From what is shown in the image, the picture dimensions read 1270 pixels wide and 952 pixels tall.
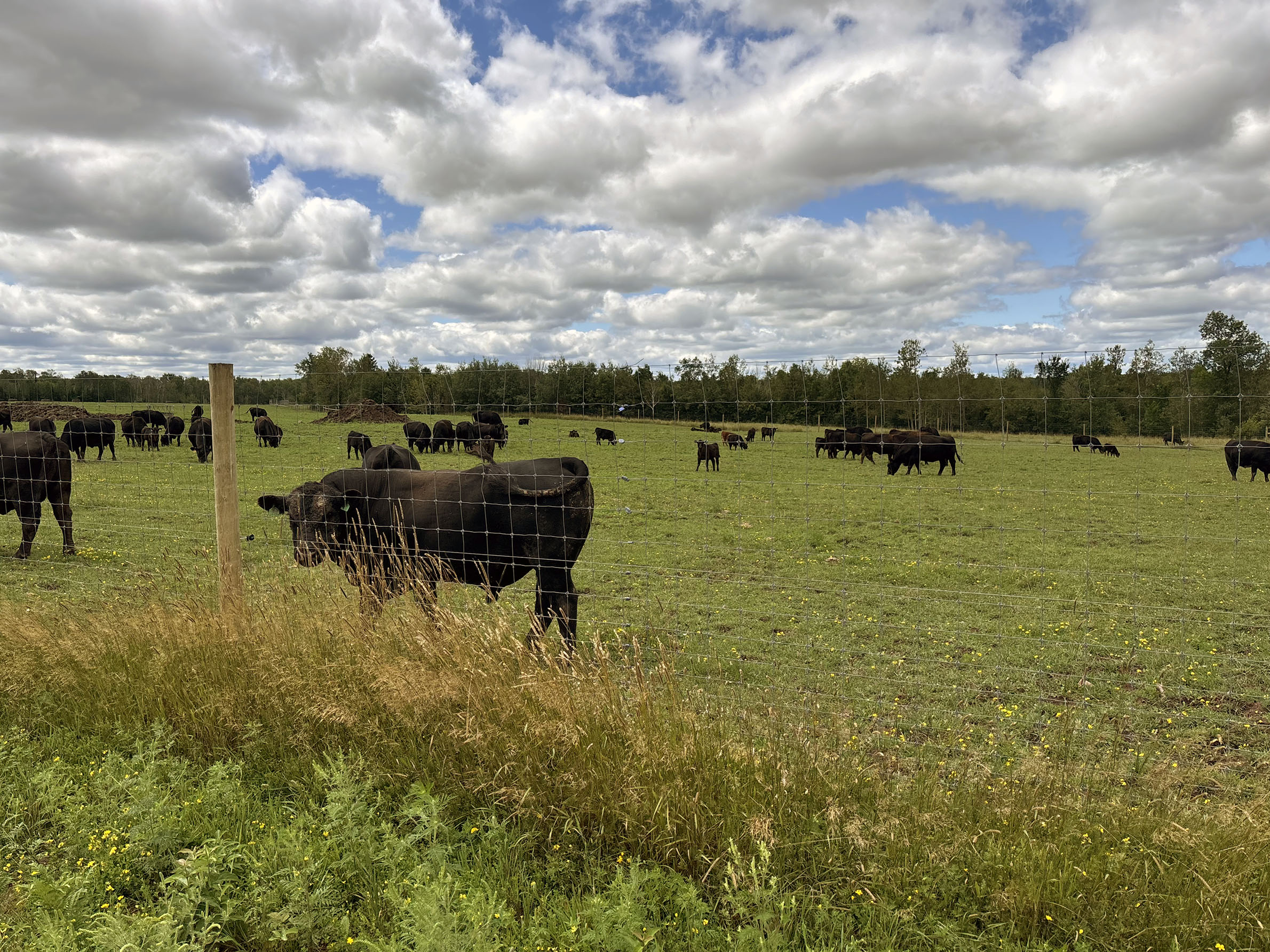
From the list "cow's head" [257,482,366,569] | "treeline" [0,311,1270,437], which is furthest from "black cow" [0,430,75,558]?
"cow's head" [257,482,366,569]

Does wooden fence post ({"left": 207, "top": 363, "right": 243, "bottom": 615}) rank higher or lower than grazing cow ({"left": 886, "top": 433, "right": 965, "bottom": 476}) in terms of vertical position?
higher

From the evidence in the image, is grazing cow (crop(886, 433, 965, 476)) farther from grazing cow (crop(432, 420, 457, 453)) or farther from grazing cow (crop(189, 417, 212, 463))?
grazing cow (crop(189, 417, 212, 463))

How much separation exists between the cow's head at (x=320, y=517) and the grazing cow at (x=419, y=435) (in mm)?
25886

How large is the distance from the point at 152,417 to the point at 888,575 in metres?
37.1

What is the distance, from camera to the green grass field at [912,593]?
5445 millimetres

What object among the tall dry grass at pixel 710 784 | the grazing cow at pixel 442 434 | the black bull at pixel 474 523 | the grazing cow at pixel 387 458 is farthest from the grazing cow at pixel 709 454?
the tall dry grass at pixel 710 784

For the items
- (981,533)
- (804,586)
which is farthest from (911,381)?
(981,533)

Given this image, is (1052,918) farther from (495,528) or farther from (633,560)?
(633,560)

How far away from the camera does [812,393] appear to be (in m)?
7.03

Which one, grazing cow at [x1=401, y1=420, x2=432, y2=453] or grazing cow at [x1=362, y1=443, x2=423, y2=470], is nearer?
grazing cow at [x1=362, y1=443, x2=423, y2=470]

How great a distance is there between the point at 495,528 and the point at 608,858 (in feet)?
14.1

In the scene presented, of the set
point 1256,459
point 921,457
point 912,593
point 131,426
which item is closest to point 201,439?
point 131,426

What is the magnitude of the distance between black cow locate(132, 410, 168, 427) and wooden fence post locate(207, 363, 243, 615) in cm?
3170

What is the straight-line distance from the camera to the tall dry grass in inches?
109
